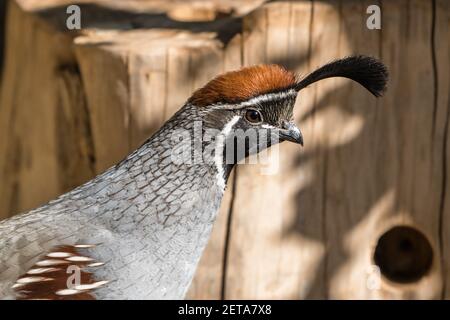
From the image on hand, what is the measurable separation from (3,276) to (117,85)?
1.30m

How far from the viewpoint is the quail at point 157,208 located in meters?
3.32

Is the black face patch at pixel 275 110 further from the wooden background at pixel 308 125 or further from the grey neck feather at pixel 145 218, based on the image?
the wooden background at pixel 308 125

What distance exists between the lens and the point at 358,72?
3650 mm

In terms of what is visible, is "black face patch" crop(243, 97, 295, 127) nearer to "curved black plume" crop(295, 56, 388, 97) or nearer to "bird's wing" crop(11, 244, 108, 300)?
"curved black plume" crop(295, 56, 388, 97)

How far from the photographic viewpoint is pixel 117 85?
429 centimetres

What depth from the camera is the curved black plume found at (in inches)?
141

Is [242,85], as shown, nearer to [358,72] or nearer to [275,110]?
[275,110]

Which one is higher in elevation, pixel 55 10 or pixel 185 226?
pixel 55 10

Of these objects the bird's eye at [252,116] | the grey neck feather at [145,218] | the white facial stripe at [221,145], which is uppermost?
the bird's eye at [252,116]

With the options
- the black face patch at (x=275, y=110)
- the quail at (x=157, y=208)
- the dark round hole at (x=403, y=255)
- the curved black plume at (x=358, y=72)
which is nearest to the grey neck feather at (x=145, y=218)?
the quail at (x=157, y=208)

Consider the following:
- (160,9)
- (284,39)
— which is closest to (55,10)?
(160,9)

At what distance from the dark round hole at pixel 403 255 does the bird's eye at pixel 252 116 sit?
51.1 inches

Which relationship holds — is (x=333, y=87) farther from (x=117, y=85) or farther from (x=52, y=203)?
(x=52, y=203)

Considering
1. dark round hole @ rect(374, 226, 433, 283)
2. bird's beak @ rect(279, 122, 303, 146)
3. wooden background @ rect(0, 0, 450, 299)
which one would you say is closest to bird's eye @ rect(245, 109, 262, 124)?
bird's beak @ rect(279, 122, 303, 146)
